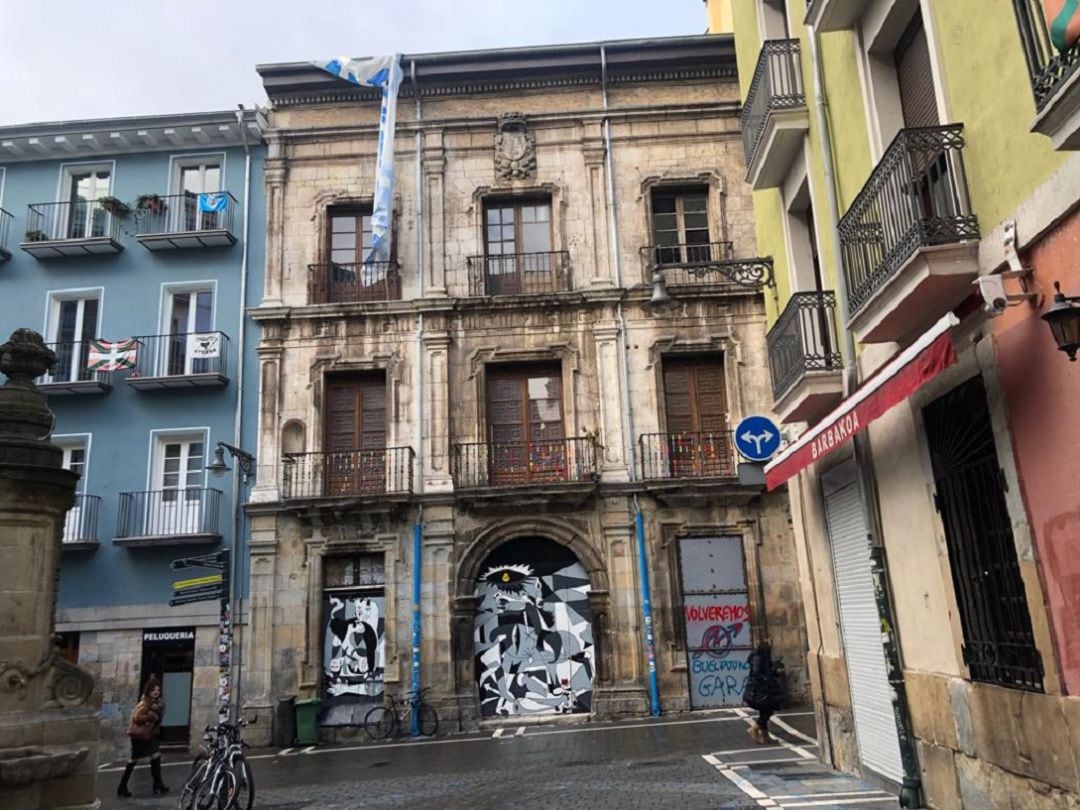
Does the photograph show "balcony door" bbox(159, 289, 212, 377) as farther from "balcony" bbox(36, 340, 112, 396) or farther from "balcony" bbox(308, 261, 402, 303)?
"balcony" bbox(308, 261, 402, 303)

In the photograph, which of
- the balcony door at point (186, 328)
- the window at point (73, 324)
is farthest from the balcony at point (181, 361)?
the window at point (73, 324)

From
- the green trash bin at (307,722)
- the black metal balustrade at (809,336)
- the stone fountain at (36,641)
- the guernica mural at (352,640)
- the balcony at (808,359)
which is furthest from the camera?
the guernica mural at (352,640)

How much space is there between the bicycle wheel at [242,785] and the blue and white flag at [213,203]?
1376cm

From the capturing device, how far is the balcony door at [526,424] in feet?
57.8

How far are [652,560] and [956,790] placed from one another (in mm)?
10431

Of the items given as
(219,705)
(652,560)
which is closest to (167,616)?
(219,705)

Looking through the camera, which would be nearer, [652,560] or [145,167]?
[652,560]

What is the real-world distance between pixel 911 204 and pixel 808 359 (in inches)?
107

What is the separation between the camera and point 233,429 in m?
18.4

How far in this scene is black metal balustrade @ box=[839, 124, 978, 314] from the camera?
6215 mm

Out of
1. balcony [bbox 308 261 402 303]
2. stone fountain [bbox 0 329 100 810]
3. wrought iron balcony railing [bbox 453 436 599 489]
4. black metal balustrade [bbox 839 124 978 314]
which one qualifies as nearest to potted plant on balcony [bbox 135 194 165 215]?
balcony [bbox 308 261 402 303]

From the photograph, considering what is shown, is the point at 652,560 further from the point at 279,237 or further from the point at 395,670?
the point at 279,237

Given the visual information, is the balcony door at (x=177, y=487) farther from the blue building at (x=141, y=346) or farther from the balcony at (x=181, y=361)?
the balcony at (x=181, y=361)

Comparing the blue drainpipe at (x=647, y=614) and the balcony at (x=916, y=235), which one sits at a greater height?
the balcony at (x=916, y=235)
